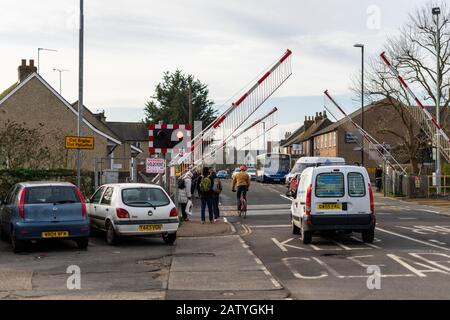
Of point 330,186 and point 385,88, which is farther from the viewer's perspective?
point 385,88

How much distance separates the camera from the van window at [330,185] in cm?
1473

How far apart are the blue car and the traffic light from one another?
Answer: 4040 millimetres

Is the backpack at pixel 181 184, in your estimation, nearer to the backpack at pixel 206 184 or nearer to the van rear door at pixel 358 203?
the backpack at pixel 206 184

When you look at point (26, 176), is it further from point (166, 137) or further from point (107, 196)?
point (107, 196)

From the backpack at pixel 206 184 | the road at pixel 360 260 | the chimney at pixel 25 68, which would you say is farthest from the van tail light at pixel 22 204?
the chimney at pixel 25 68

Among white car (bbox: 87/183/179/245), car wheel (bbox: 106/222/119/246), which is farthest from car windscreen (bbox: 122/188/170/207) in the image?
car wheel (bbox: 106/222/119/246)

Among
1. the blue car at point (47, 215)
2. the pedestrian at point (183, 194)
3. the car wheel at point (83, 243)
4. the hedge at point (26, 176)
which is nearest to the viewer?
the blue car at point (47, 215)

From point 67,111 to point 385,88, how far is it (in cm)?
2149

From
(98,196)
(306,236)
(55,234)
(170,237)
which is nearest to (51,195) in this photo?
(55,234)

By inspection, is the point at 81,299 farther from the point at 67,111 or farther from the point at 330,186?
the point at 67,111

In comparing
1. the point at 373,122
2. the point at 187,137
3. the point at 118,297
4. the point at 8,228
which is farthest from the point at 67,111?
the point at 373,122

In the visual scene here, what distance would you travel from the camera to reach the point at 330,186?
14805 millimetres

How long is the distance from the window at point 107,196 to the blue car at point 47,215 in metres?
1.26

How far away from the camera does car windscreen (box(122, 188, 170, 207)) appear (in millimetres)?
14938
